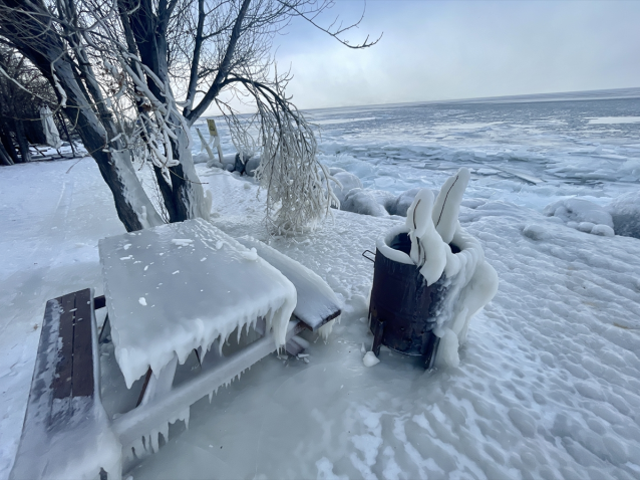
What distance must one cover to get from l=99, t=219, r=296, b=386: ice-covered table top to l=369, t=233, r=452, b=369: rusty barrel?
2.42ft

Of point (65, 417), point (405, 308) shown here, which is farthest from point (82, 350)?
Result: point (405, 308)

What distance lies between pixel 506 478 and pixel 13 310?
447 cm

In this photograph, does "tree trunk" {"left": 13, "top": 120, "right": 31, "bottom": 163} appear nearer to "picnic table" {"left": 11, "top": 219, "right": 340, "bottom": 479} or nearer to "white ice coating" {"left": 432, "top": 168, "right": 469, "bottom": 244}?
"picnic table" {"left": 11, "top": 219, "right": 340, "bottom": 479}

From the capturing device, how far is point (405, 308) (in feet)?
6.84

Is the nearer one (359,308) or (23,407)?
(23,407)

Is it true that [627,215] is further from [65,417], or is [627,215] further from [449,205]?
[65,417]

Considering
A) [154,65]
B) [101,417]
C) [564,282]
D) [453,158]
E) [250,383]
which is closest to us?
[101,417]

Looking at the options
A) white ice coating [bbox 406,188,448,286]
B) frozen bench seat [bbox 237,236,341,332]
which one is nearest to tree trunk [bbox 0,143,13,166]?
frozen bench seat [bbox 237,236,341,332]

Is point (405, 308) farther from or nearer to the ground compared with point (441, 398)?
farther from the ground

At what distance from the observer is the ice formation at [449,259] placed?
5.97 feet

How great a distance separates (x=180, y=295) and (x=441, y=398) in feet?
6.14

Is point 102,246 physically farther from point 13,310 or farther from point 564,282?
point 564,282

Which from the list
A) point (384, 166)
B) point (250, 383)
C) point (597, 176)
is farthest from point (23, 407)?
point (597, 176)

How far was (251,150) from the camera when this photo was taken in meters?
5.03
